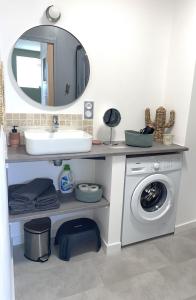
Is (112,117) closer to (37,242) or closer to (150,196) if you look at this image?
(150,196)

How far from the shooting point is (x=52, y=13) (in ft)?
5.70

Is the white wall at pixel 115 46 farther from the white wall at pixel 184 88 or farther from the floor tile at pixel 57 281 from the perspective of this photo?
the floor tile at pixel 57 281

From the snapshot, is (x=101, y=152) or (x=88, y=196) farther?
(x=88, y=196)

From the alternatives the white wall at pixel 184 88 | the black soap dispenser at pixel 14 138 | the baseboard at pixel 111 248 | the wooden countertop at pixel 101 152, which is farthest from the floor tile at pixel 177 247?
the black soap dispenser at pixel 14 138

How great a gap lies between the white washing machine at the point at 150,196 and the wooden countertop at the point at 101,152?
0.07 metres

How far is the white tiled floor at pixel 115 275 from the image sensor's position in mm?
1624

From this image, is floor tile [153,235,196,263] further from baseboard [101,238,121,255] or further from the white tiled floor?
baseboard [101,238,121,255]

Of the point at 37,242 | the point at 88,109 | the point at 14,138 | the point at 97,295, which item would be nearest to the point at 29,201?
the point at 37,242

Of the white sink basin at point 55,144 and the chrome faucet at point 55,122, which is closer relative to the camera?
the white sink basin at point 55,144

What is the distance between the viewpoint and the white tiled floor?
1.62m

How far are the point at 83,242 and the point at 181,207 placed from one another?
3.40ft

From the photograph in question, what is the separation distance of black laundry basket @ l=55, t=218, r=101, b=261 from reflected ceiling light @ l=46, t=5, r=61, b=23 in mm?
1711

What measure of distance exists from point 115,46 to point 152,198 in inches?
56.8

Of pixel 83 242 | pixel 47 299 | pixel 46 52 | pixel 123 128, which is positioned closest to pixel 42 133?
pixel 46 52
